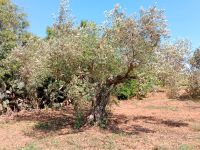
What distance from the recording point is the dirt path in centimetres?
1217

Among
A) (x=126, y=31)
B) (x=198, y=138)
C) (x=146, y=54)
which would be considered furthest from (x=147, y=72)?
(x=198, y=138)

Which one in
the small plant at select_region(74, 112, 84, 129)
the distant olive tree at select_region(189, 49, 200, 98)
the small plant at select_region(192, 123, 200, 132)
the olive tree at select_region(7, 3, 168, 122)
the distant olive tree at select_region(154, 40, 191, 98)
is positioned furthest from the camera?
the distant olive tree at select_region(189, 49, 200, 98)

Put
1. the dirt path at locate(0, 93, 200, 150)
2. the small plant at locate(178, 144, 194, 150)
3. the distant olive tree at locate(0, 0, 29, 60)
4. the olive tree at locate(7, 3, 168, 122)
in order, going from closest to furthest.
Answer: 1. the small plant at locate(178, 144, 194, 150)
2. the dirt path at locate(0, 93, 200, 150)
3. the olive tree at locate(7, 3, 168, 122)
4. the distant olive tree at locate(0, 0, 29, 60)

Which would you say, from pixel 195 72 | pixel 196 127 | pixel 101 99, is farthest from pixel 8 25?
pixel 195 72

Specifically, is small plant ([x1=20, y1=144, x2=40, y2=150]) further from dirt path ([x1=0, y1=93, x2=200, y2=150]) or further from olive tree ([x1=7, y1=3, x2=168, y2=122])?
olive tree ([x1=7, y1=3, x2=168, y2=122])

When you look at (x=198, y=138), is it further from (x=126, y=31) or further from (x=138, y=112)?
(x=138, y=112)

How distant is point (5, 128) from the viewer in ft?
51.5

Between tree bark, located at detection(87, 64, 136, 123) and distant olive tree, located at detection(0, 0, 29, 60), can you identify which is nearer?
tree bark, located at detection(87, 64, 136, 123)

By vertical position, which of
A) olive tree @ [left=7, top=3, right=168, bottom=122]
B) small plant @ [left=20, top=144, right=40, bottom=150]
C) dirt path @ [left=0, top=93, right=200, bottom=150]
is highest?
olive tree @ [left=7, top=3, right=168, bottom=122]

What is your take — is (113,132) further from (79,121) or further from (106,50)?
(106,50)

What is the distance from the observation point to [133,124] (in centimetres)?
1650

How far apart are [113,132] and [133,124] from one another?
2427 millimetres

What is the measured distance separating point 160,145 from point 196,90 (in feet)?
58.6

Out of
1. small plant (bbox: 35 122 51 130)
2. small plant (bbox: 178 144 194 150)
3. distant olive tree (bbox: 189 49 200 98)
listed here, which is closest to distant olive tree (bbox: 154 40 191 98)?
small plant (bbox: 178 144 194 150)
